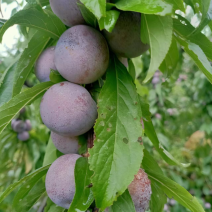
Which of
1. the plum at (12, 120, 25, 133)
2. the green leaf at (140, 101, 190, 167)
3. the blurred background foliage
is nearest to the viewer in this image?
the green leaf at (140, 101, 190, 167)

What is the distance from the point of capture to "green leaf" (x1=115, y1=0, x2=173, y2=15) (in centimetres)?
44

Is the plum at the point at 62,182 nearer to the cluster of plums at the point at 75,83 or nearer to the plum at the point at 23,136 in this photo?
the cluster of plums at the point at 75,83

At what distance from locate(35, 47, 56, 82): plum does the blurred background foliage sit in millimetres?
142

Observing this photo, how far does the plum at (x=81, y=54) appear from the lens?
57 centimetres

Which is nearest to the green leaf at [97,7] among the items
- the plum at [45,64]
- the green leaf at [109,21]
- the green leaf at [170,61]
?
the green leaf at [109,21]

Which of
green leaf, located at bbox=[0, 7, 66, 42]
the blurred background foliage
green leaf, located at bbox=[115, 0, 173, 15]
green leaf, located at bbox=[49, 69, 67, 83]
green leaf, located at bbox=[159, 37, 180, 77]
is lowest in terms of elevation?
the blurred background foliage

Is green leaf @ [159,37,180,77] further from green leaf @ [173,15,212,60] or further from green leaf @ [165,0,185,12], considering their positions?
green leaf @ [165,0,185,12]

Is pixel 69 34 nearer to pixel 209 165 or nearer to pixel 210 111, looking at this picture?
pixel 210 111

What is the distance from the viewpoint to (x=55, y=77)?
62 cm

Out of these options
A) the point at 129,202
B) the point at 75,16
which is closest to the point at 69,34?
the point at 75,16

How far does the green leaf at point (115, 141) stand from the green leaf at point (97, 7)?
0.18 meters

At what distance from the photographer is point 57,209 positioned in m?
0.67

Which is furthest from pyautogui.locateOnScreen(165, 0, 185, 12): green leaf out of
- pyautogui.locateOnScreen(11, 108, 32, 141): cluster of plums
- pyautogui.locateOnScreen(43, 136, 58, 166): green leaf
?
pyautogui.locateOnScreen(11, 108, 32, 141): cluster of plums

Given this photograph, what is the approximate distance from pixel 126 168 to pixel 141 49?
0.99 ft
